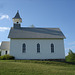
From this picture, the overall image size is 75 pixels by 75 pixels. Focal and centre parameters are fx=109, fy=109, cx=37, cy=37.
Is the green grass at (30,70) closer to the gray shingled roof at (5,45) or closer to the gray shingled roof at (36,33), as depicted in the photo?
the gray shingled roof at (36,33)

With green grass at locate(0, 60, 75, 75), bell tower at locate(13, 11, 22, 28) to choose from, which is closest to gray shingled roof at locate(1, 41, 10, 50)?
bell tower at locate(13, 11, 22, 28)

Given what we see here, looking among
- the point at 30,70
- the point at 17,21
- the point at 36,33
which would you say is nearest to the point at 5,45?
the point at 17,21

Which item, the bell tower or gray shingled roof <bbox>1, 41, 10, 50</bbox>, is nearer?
the bell tower

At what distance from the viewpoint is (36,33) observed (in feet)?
97.9

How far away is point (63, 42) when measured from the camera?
28188 millimetres

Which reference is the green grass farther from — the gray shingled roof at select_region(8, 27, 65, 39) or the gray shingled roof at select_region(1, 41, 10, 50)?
the gray shingled roof at select_region(1, 41, 10, 50)

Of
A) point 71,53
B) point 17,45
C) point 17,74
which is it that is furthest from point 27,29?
point 17,74

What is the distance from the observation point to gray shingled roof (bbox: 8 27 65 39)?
28312 millimetres

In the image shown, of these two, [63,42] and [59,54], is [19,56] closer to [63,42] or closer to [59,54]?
[59,54]

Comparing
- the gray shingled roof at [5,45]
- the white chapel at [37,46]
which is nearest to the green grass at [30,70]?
the white chapel at [37,46]

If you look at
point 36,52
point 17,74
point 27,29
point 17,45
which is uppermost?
point 27,29

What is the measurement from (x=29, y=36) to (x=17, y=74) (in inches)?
719

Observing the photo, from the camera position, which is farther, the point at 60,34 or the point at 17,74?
the point at 60,34

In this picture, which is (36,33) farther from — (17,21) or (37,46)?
(17,21)
